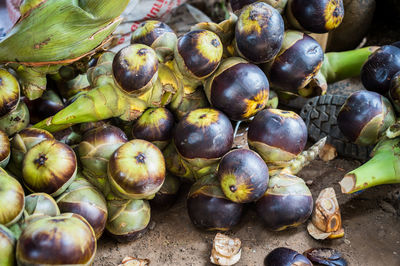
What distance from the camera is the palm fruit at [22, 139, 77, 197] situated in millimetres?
1345

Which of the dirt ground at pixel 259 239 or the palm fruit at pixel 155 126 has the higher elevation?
the palm fruit at pixel 155 126

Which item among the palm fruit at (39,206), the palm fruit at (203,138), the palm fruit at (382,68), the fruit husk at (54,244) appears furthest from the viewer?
the palm fruit at (382,68)

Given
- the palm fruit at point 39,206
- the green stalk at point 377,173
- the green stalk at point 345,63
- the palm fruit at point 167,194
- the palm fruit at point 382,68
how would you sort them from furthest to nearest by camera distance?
the green stalk at point 345,63 < the palm fruit at point 382,68 < the palm fruit at point 167,194 < the green stalk at point 377,173 < the palm fruit at point 39,206

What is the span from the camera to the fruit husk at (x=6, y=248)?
3.67 ft

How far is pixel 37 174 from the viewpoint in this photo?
1346mm

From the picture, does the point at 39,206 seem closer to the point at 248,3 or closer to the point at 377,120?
the point at 248,3

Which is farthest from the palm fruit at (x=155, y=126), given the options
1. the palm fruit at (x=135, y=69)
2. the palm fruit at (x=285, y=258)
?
the palm fruit at (x=285, y=258)

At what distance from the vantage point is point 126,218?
151 centimetres

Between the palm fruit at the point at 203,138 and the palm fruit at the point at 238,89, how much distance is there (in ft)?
0.16

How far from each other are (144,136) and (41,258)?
63 centimetres

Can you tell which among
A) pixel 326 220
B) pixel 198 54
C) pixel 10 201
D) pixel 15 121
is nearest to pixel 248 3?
pixel 198 54

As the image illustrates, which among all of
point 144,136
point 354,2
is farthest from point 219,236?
point 354,2

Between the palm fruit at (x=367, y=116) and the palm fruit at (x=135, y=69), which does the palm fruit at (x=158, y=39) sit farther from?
the palm fruit at (x=367, y=116)

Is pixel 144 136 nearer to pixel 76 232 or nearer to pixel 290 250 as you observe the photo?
pixel 76 232
